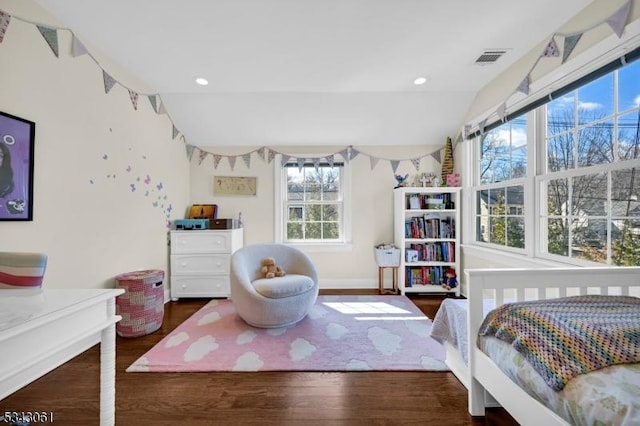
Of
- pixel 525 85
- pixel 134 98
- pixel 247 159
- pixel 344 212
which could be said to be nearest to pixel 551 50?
pixel 525 85

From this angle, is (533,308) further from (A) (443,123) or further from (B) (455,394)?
(A) (443,123)

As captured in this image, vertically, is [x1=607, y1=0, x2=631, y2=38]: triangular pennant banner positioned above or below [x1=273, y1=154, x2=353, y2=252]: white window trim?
above

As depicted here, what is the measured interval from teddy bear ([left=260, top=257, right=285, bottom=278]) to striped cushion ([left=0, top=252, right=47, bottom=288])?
1708 millimetres

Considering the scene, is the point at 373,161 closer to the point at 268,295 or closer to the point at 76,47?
the point at 268,295

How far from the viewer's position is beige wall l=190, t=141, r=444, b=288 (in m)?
3.84

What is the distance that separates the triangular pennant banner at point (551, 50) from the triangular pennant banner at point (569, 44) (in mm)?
68

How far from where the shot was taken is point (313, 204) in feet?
13.0

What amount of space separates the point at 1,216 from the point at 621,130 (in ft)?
12.7

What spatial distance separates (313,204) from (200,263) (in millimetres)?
1698

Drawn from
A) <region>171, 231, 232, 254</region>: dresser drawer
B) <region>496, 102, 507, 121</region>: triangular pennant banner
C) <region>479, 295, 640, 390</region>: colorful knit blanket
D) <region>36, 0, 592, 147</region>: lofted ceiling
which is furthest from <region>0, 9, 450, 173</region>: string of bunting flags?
<region>479, 295, 640, 390</region>: colorful knit blanket

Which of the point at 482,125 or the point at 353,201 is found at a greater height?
the point at 482,125

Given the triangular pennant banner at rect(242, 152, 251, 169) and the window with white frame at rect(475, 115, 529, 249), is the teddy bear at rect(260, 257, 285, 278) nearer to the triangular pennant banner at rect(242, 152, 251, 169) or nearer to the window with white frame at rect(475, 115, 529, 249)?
the triangular pennant banner at rect(242, 152, 251, 169)

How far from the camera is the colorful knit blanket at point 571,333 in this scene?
2.74 ft

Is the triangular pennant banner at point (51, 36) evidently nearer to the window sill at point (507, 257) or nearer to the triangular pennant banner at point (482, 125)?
the triangular pennant banner at point (482, 125)
